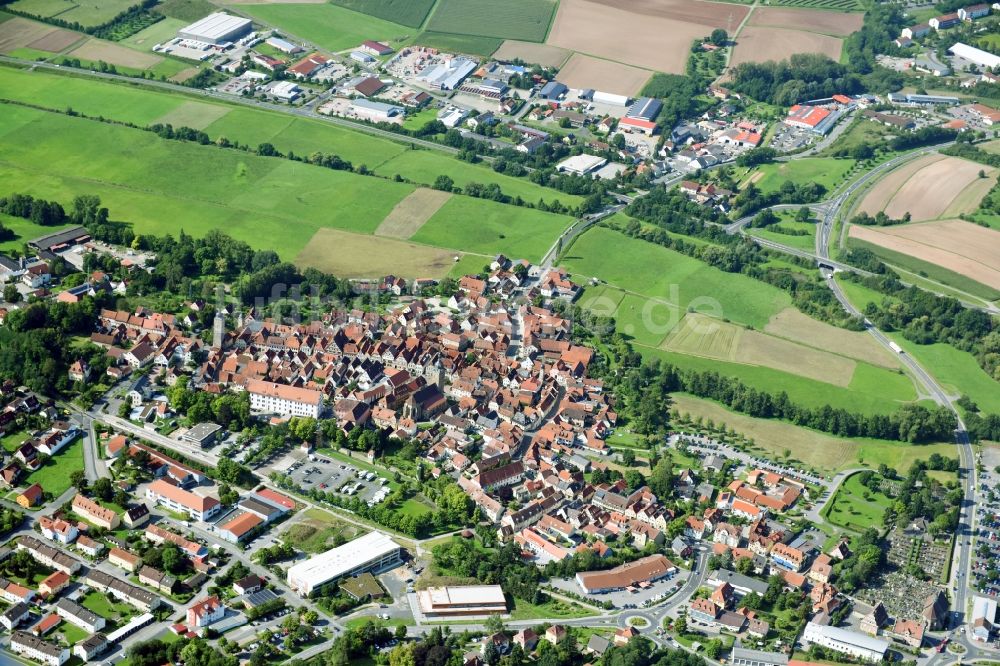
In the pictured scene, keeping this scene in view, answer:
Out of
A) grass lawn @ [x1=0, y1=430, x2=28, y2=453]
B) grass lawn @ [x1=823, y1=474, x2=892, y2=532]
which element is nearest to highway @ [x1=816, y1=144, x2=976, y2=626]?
grass lawn @ [x1=823, y1=474, x2=892, y2=532]

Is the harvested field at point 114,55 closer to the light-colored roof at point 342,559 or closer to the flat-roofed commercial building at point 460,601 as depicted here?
the light-colored roof at point 342,559

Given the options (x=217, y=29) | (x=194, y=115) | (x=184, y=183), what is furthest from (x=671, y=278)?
(x=217, y=29)

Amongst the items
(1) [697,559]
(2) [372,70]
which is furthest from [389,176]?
(1) [697,559]

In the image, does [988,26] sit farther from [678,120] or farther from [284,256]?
[284,256]

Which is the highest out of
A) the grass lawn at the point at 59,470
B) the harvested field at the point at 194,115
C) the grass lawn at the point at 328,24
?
the grass lawn at the point at 328,24

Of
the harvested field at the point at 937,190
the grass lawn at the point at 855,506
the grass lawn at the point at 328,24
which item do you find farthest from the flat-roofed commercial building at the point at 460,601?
the grass lawn at the point at 328,24

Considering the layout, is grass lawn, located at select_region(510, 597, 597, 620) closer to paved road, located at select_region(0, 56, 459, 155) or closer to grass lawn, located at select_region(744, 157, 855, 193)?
grass lawn, located at select_region(744, 157, 855, 193)
